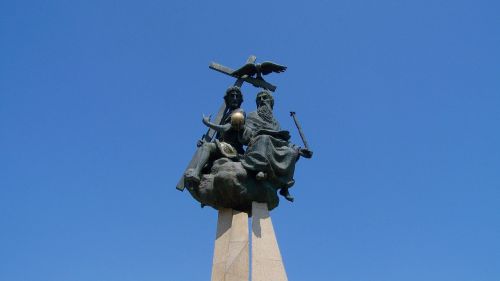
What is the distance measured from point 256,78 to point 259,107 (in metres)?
1.42

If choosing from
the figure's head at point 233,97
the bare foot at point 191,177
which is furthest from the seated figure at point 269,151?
the bare foot at point 191,177

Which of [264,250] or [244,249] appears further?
[244,249]

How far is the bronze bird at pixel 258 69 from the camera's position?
1390 centimetres

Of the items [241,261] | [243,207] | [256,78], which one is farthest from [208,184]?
[256,78]

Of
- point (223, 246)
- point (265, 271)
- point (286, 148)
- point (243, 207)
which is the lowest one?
point (265, 271)

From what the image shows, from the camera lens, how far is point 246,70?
13922 mm

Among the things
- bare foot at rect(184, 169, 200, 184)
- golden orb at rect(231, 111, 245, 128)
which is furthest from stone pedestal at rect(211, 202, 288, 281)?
golden orb at rect(231, 111, 245, 128)

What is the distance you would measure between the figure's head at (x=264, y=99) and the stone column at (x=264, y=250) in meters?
2.58

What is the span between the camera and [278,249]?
11.0m

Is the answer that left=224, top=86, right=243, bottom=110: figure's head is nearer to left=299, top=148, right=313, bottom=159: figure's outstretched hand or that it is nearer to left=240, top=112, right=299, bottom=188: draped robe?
left=240, top=112, right=299, bottom=188: draped robe

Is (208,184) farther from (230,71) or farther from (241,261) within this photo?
(230,71)

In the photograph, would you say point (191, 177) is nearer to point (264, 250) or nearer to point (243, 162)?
point (243, 162)

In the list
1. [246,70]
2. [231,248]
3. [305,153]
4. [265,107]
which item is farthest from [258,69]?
[231,248]

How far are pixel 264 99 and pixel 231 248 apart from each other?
3650 millimetres
